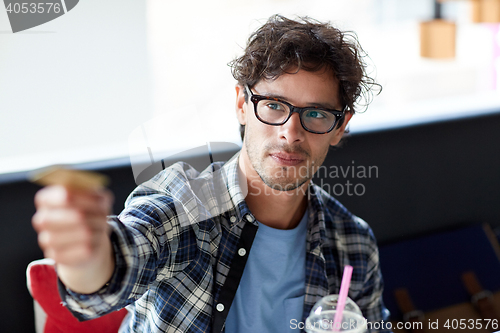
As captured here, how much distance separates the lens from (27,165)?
138 cm

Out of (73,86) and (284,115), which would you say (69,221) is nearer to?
(284,115)

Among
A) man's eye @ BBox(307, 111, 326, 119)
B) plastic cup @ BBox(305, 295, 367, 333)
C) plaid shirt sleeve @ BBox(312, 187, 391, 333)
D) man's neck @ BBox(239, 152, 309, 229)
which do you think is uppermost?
man's eye @ BBox(307, 111, 326, 119)

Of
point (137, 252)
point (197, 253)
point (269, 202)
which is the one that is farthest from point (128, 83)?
point (137, 252)

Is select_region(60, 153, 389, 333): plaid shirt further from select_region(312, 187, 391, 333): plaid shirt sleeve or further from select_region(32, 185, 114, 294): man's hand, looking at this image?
select_region(32, 185, 114, 294): man's hand

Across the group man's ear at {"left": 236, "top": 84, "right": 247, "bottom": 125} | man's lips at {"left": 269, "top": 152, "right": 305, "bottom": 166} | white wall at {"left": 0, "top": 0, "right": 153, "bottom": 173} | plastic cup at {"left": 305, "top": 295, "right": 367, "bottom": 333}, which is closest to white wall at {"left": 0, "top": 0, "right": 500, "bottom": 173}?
white wall at {"left": 0, "top": 0, "right": 153, "bottom": 173}

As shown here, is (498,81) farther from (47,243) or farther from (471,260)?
(47,243)

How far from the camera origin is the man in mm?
1075

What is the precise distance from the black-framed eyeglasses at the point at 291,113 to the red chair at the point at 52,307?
69cm

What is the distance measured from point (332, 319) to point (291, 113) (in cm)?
51

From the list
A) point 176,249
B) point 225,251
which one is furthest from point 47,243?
point 225,251

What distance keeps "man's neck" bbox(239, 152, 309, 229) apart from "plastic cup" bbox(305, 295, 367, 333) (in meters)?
0.41

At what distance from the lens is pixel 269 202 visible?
50.8 inches

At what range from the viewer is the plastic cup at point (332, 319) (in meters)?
0.85

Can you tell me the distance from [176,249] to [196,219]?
0.30ft
